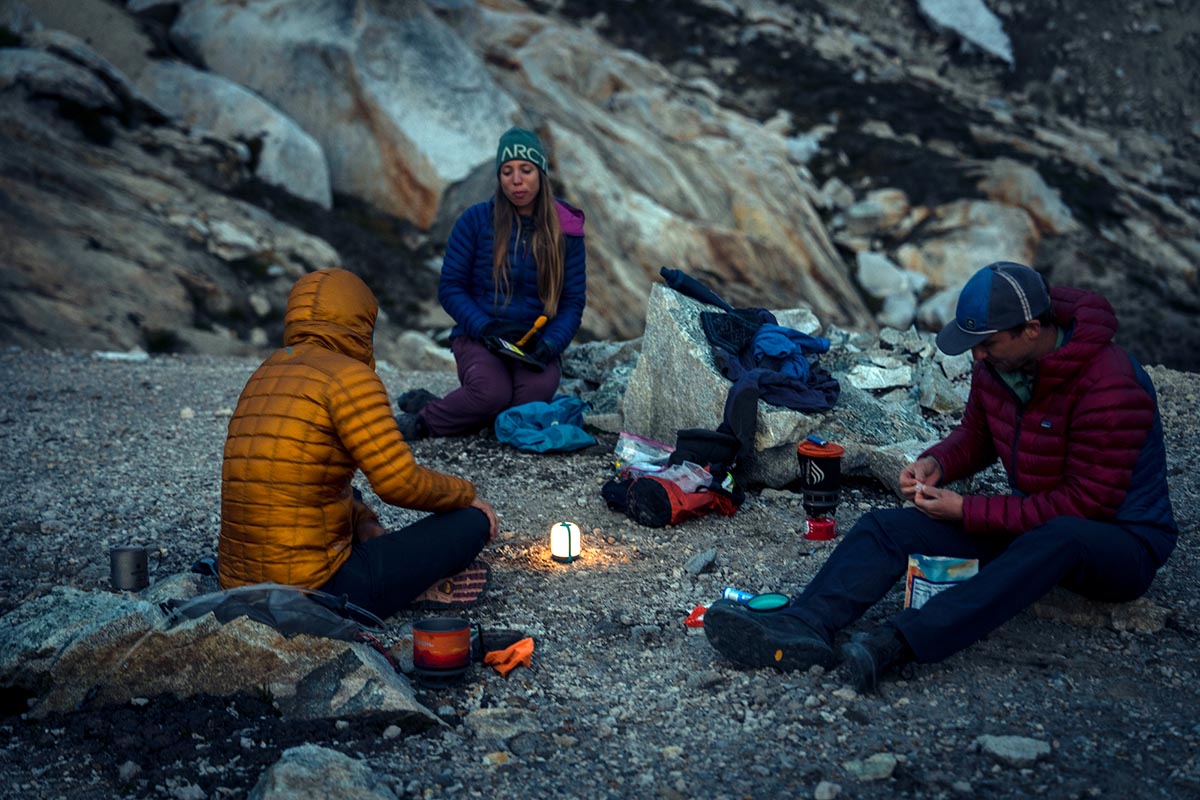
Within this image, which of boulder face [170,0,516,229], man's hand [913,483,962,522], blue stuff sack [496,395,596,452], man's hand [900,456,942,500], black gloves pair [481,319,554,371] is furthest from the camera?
boulder face [170,0,516,229]

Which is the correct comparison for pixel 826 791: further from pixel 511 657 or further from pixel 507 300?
pixel 507 300

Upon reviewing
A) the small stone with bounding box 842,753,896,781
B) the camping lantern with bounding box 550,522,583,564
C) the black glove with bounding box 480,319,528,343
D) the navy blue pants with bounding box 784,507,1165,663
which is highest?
the navy blue pants with bounding box 784,507,1165,663

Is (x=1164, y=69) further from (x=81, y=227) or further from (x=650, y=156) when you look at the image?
(x=81, y=227)

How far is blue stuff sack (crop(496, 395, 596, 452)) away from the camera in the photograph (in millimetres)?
8266

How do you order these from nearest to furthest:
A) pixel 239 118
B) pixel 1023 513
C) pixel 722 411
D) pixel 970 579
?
pixel 970 579, pixel 1023 513, pixel 722 411, pixel 239 118

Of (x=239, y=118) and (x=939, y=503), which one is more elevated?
(x=939, y=503)

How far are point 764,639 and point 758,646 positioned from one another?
0.04m

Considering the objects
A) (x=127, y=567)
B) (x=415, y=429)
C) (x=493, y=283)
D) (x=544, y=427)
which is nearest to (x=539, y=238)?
(x=493, y=283)

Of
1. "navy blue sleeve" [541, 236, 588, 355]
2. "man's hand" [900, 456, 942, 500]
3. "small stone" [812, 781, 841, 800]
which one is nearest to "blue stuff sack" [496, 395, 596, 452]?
"navy blue sleeve" [541, 236, 588, 355]

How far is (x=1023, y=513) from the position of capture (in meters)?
4.46

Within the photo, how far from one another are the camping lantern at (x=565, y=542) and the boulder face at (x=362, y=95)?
14095 millimetres

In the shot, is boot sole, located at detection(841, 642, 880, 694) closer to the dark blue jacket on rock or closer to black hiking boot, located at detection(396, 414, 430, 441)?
the dark blue jacket on rock

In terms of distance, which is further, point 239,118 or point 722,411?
point 239,118

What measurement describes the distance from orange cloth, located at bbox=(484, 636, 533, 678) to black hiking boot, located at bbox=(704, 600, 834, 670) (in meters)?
0.83
